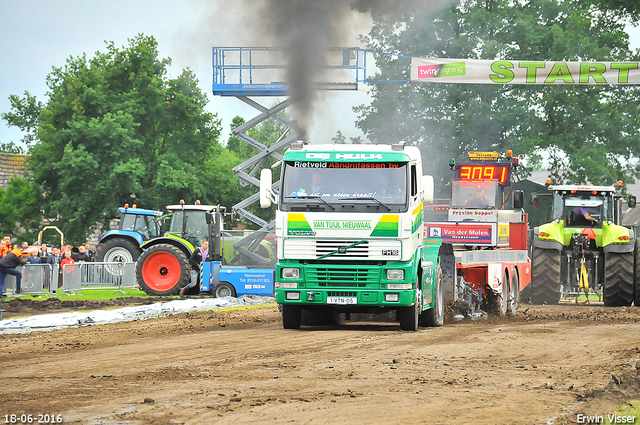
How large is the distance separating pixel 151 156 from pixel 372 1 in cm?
2386

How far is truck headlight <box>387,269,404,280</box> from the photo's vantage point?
41.7 feet

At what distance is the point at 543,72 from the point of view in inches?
967

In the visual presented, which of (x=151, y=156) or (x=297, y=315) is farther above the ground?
(x=151, y=156)

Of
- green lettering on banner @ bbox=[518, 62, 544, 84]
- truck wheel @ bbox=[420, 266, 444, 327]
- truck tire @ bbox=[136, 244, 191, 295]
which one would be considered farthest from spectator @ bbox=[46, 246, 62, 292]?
green lettering on banner @ bbox=[518, 62, 544, 84]

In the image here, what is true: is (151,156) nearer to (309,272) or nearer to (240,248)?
(240,248)

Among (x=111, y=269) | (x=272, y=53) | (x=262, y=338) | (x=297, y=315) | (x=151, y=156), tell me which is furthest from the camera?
(x=151, y=156)

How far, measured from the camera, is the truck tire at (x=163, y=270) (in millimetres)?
23875

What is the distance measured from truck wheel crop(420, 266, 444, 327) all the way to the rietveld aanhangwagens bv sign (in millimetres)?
11196

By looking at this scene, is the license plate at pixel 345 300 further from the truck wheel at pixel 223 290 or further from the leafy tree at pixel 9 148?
the leafy tree at pixel 9 148

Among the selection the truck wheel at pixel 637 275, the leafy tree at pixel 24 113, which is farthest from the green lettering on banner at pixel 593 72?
the leafy tree at pixel 24 113

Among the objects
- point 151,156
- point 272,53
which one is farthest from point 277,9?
point 151,156

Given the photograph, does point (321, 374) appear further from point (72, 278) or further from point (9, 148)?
point (9, 148)

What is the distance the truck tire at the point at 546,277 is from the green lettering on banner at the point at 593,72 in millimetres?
6602

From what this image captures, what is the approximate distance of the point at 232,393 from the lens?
7586mm
